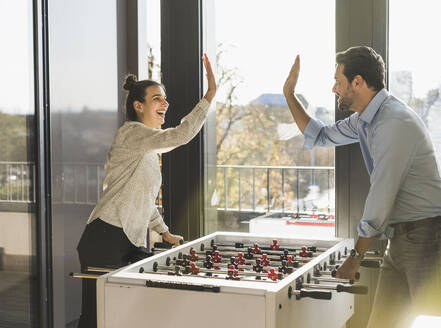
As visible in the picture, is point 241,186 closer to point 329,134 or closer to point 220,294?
point 329,134

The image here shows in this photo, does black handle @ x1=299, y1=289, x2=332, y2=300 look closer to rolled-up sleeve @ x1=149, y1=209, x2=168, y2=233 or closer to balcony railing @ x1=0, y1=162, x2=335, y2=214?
rolled-up sleeve @ x1=149, y1=209, x2=168, y2=233

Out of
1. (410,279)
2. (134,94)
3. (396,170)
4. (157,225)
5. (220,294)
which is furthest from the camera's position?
(157,225)

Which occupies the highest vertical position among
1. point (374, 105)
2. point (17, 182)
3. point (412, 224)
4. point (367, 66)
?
point (367, 66)

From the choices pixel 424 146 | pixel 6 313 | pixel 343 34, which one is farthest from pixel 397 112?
pixel 6 313

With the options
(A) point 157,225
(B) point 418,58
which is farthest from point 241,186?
(B) point 418,58

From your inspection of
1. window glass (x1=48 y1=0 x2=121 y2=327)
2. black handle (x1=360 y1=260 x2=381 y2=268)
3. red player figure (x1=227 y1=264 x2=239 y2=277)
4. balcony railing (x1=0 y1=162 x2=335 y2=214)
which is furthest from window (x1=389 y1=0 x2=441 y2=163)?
window glass (x1=48 y1=0 x2=121 y2=327)

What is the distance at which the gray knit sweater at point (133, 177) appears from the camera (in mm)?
2822

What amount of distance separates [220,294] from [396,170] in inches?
32.8

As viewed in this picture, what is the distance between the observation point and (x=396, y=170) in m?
2.25

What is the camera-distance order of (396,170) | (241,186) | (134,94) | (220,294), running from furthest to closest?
(241,186), (134,94), (396,170), (220,294)

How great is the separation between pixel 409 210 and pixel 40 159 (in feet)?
6.53

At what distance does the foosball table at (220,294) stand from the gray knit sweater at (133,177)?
337 mm

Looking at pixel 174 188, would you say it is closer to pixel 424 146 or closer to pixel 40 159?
pixel 40 159

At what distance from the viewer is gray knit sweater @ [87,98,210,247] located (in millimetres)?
2822
